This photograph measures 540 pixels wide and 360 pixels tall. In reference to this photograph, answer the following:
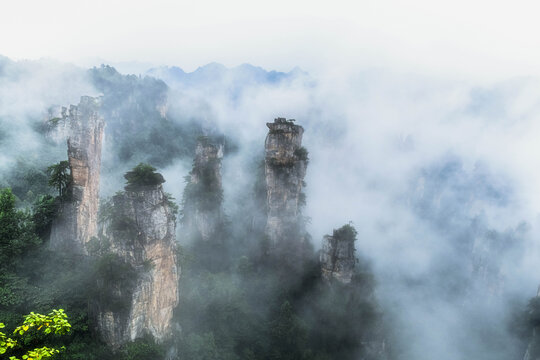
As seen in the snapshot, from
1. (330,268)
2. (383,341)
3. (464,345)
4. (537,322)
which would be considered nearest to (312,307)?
(330,268)

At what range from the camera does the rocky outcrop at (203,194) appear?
4619 cm

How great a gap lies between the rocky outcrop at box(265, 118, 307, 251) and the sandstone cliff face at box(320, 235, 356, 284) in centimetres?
650

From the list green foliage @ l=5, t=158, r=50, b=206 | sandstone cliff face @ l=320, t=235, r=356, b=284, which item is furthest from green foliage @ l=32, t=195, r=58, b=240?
sandstone cliff face @ l=320, t=235, r=356, b=284

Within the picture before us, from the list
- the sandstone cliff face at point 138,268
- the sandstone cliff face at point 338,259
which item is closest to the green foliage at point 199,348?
the sandstone cliff face at point 138,268

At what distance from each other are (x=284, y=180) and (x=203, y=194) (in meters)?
13.6

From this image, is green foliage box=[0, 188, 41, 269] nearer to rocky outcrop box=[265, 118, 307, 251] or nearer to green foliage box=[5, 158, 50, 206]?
green foliage box=[5, 158, 50, 206]

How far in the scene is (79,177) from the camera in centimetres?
2817

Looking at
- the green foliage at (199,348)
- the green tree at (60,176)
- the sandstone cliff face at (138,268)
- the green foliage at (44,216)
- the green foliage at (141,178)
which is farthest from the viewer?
the green foliage at (44,216)

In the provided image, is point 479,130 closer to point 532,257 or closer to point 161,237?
point 532,257

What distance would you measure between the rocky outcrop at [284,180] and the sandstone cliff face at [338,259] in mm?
6501

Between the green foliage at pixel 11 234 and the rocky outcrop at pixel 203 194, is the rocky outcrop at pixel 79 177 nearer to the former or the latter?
the green foliage at pixel 11 234

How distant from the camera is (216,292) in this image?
32531 millimetres

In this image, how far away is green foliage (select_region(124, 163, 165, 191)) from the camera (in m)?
22.9

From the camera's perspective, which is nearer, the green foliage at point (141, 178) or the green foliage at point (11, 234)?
the green foliage at point (141, 178)
